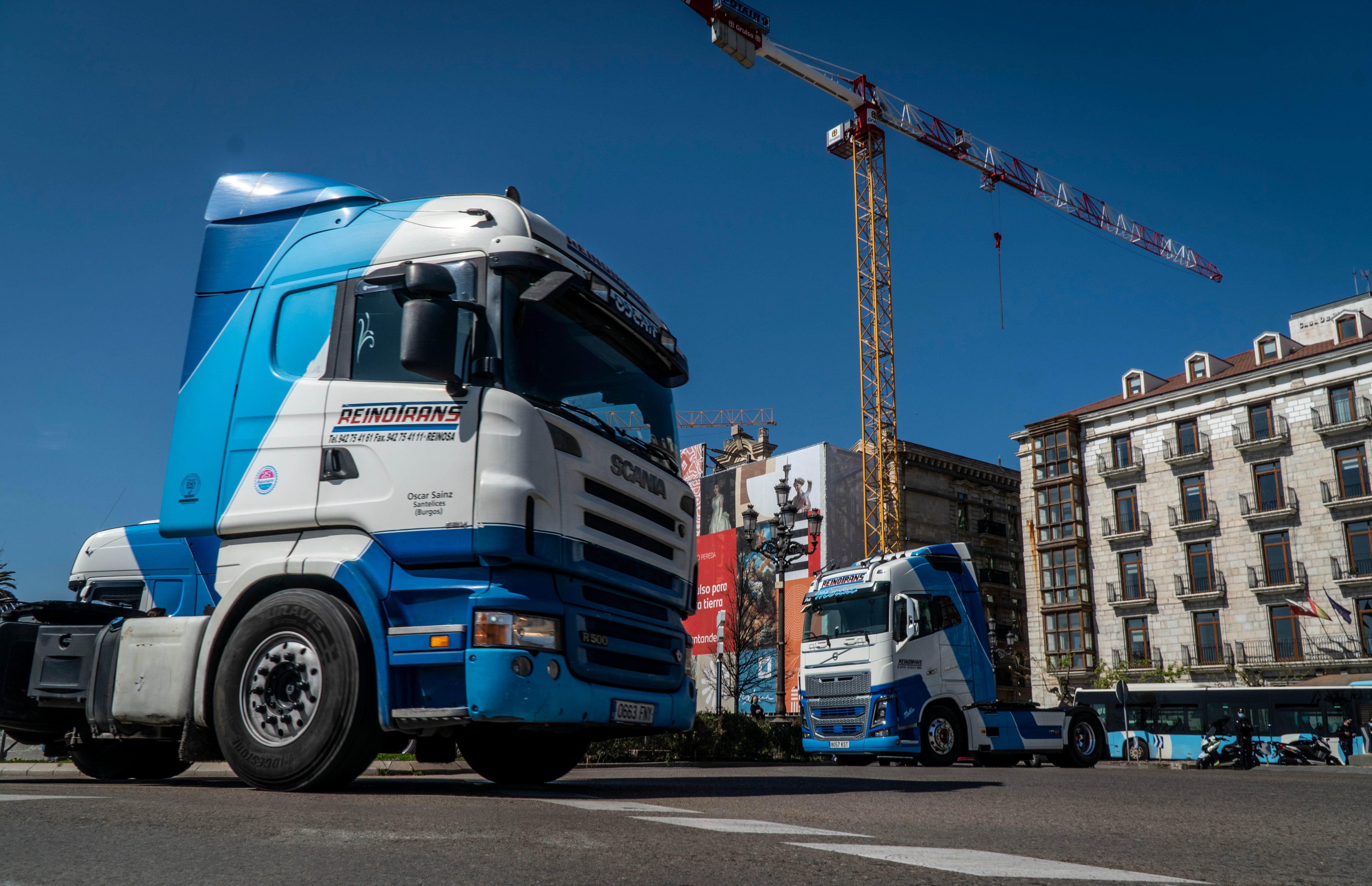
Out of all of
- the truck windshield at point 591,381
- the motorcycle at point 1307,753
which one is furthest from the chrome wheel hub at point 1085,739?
the truck windshield at point 591,381

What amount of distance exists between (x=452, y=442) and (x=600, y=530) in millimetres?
1150

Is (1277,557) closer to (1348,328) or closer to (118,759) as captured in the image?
(1348,328)

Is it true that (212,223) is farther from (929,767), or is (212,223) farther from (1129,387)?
(1129,387)

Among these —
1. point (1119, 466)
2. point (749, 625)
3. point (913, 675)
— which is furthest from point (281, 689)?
point (1119, 466)

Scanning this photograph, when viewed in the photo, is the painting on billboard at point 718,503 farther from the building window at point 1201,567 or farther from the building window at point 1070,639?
the building window at point 1201,567

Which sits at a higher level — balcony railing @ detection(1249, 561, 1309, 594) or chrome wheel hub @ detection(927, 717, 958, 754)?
balcony railing @ detection(1249, 561, 1309, 594)

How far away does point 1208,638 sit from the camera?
140ft

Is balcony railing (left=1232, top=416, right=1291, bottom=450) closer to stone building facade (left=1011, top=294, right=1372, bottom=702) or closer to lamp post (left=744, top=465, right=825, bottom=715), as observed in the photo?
stone building facade (left=1011, top=294, right=1372, bottom=702)

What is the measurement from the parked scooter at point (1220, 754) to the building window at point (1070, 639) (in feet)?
81.7

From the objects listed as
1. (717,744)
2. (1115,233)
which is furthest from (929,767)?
(1115,233)

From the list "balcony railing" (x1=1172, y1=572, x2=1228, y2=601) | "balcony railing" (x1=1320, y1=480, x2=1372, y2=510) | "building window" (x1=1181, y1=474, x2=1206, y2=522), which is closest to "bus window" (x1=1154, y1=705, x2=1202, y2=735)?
"balcony railing" (x1=1172, y1=572, x2=1228, y2=601)

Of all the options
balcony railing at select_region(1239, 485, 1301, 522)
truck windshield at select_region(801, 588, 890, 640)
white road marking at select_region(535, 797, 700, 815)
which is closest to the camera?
white road marking at select_region(535, 797, 700, 815)

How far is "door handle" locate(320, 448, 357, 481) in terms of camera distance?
20.0 feet

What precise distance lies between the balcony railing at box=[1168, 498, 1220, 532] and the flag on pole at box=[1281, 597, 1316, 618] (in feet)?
15.8
